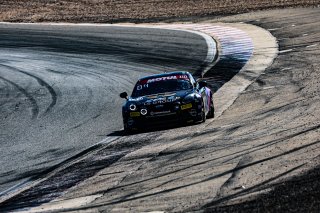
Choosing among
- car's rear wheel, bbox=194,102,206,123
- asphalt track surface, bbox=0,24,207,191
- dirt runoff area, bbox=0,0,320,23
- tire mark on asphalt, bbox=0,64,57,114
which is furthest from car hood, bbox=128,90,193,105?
dirt runoff area, bbox=0,0,320,23

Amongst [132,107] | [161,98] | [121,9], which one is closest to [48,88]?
[132,107]

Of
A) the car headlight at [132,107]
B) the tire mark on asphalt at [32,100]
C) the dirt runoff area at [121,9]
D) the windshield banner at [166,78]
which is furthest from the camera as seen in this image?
the dirt runoff area at [121,9]

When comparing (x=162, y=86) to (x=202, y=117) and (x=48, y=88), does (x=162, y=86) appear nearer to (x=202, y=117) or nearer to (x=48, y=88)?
(x=202, y=117)

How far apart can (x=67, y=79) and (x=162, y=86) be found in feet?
34.1

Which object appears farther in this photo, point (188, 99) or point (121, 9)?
point (121, 9)

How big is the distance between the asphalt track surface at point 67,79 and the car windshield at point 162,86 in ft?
3.18

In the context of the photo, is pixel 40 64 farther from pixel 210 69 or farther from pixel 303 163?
pixel 303 163

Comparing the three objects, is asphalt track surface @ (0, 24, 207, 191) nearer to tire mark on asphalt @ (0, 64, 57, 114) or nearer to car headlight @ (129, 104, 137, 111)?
tire mark on asphalt @ (0, 64, 57, 114)

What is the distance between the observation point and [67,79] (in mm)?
28516

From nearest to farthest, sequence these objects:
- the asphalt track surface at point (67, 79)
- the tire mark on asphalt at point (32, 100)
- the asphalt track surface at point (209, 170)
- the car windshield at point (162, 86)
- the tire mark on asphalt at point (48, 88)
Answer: the asphalt track surface at point (209, 170) < the asphalt track surface at point (67, 79) < the car windshield at point (162, 86) < the tire mark on asphalt at point (32, 100) < the tire mark on asphalt at point (48, 88)

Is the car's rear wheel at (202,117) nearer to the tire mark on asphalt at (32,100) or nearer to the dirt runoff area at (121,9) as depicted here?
the tire mark on asphalt at (32,100)

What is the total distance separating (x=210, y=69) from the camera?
28625 mm

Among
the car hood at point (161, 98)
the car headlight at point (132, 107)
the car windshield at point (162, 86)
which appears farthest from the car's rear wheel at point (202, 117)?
the car headlight at point (132, 107)

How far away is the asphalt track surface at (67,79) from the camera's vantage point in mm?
16891
